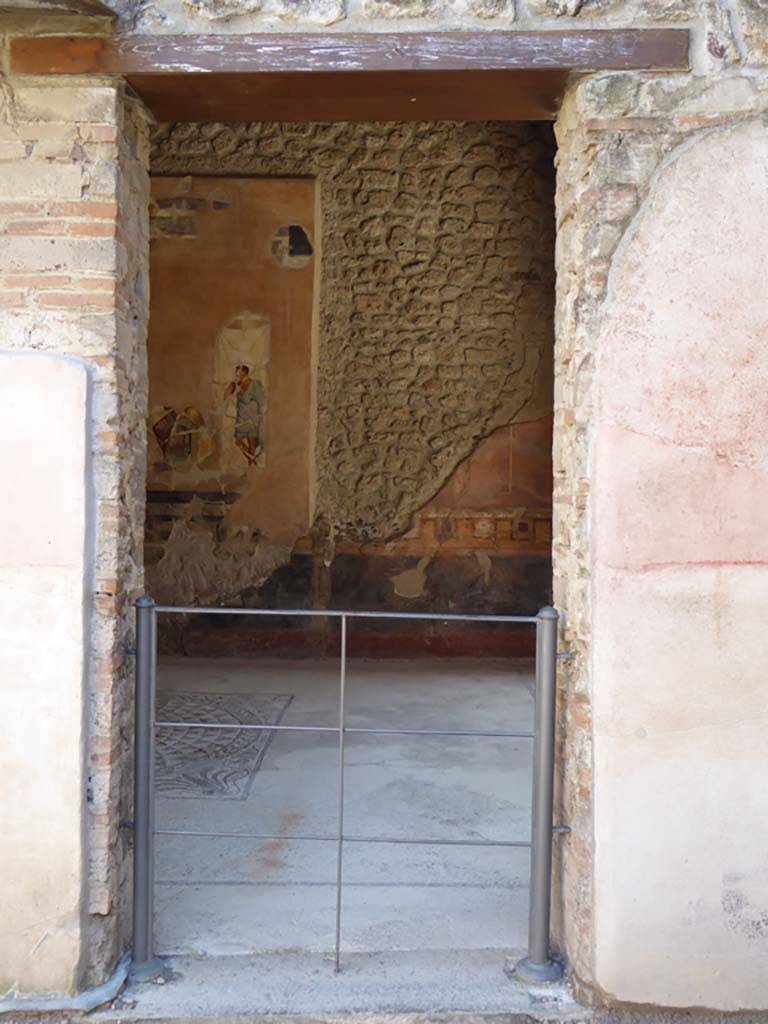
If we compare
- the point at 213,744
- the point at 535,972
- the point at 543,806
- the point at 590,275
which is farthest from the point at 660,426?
the point at 213,744

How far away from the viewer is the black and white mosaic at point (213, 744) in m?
3.73

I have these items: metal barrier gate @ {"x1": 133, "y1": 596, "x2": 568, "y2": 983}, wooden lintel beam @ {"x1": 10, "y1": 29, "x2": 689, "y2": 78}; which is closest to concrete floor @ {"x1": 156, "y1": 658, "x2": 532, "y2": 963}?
metal barrier gate @ {"x1": 133, "y1": 596, "x2": 568, "y2": 983}

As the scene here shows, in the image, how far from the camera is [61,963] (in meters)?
2.13

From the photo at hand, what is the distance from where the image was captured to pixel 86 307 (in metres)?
2.15

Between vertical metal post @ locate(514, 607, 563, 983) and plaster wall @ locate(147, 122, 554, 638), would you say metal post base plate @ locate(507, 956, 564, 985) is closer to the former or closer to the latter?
vertical metal post @ locate(514, 607, 563, 983)

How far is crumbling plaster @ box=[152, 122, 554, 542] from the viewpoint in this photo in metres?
6.27

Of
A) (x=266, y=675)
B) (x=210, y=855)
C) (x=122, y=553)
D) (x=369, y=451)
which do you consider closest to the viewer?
(x=122, y=553)

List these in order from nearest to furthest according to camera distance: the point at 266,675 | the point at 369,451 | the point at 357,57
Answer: the point at 357,57 → the point at 266,675 → the point at 369,451

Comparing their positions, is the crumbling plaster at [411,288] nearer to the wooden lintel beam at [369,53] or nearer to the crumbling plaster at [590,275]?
the crumbling plaster at [590,275]

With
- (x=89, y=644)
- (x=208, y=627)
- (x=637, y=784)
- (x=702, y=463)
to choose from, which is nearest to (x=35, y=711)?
(x=89, y=644)

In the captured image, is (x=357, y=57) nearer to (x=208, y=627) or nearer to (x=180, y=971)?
(x=180, y=971)

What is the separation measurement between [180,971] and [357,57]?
7.33ft

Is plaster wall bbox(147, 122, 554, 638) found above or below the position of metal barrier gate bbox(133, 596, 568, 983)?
above

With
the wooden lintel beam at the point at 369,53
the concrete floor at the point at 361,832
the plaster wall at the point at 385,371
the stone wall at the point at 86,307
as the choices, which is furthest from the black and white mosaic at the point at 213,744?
the wooden lintel beam at the point at 369,53
